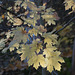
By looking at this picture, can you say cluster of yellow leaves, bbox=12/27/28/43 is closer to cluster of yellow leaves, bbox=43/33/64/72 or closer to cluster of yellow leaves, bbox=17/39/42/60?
cluster of yellow leaves, bbox=17/39/42/60

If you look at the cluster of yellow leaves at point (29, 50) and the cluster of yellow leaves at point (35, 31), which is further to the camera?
the cluster of yellow leaves at point (35, 31)

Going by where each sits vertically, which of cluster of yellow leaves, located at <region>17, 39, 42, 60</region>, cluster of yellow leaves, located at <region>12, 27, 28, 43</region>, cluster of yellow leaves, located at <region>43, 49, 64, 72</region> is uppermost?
cluster of yellow leaves, located at <region>12, 27, 28, 43</region>

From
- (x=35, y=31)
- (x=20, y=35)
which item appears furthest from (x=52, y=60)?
(x=20, y=35)

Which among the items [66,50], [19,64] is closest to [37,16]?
[19,64]

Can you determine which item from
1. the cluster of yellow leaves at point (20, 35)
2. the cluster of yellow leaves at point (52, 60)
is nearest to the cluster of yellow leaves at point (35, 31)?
the cluster of yellow leaves at point (20, 35)

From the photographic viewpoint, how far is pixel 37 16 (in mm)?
1676

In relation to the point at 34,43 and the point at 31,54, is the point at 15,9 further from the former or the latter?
the point at 31,54

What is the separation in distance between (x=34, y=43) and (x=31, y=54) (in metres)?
0.21

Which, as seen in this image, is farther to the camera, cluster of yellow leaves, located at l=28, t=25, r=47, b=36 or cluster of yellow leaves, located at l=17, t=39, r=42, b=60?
cluster of yellow leaves, located at l=28, t=25, r=47, b=36

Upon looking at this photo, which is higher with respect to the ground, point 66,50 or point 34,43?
point 34,43

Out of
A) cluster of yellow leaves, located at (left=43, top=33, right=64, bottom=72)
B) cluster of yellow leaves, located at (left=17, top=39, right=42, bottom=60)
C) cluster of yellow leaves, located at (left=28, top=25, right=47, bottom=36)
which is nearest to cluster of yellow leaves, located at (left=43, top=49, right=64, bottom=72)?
cluster of yellow leaves, located at (left=43, top=33, right=64, bottom=72)

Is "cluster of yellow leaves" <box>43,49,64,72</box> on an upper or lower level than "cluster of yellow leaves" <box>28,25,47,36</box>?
lower

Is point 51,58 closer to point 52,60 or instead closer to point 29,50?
point 52,60

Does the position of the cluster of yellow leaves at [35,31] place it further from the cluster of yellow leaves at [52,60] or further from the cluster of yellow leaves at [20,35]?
the cluster of yellow leaves at [52,60]
